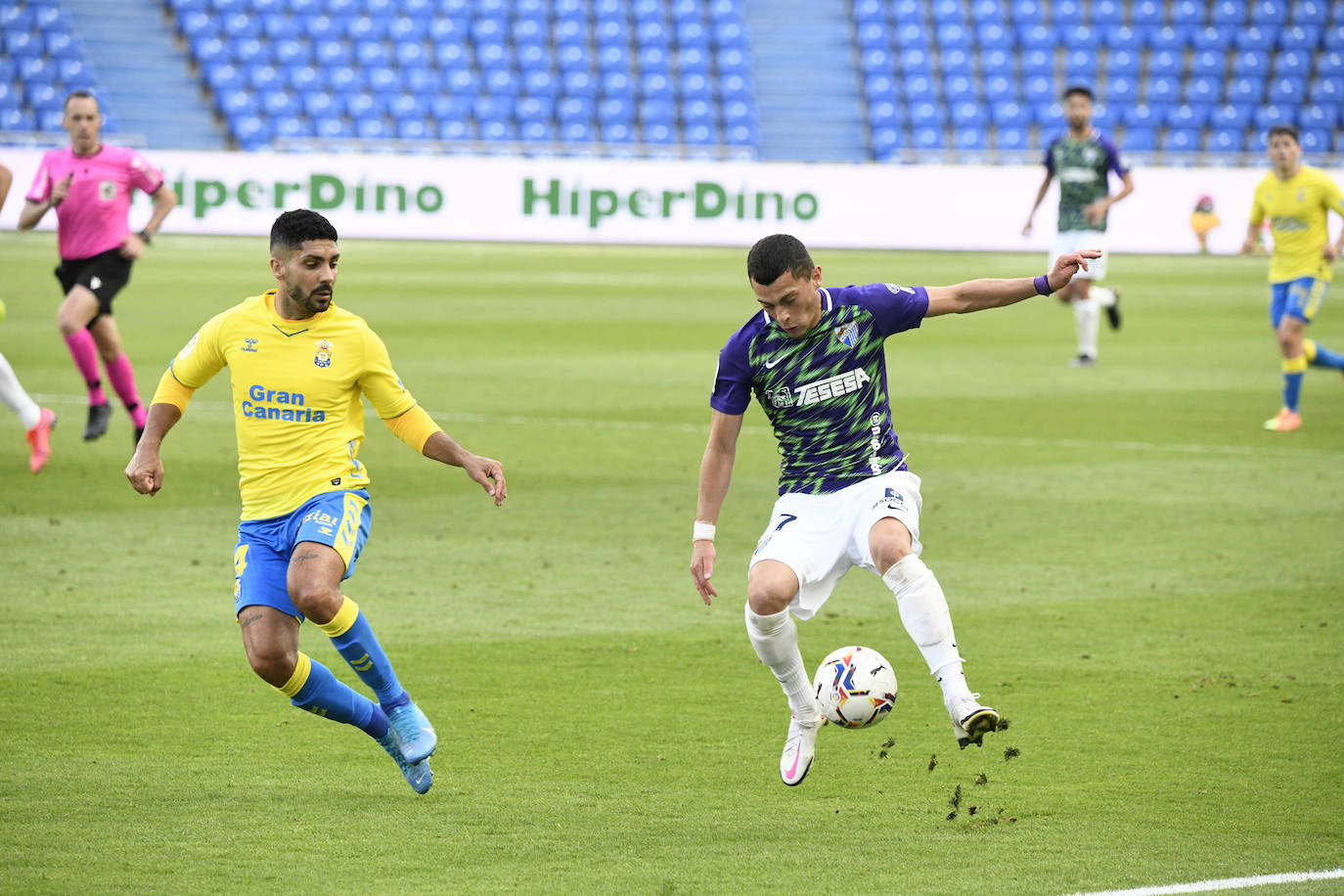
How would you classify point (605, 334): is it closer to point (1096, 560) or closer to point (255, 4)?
point (1096, 560)

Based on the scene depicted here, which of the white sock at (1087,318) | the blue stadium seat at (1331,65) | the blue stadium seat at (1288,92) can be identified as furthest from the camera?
the blue stadium seat at (1331,65)

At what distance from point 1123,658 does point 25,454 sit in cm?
819

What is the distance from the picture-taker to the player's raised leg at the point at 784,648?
542 centimetres

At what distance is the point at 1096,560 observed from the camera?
8844mm

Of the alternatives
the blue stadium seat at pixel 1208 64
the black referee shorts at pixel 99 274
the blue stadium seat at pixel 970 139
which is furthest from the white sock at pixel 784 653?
the blue stadium seat at pixel 1208 64

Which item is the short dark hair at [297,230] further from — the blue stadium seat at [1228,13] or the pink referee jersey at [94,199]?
the blue stadium seat at [1228,13]

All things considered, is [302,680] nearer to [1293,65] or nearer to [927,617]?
[927,617]

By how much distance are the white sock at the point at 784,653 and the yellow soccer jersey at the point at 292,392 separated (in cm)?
137

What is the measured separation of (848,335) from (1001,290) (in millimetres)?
538

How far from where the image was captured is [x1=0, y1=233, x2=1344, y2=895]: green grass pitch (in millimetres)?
4723

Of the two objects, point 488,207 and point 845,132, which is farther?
point 845,132

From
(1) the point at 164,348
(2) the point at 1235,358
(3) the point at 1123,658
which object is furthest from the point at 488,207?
(3) the point at 1123,658

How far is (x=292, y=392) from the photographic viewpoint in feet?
17.7

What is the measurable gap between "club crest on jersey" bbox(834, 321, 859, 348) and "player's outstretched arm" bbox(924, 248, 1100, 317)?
0.27 m
